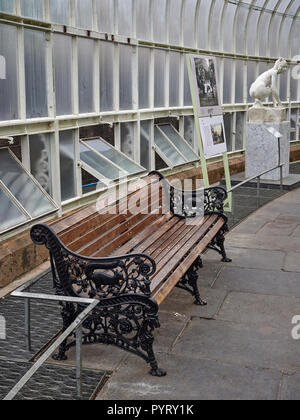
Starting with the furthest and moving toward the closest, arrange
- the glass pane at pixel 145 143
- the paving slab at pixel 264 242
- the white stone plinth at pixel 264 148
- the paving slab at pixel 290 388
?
the white stone plinth at pixel 264 148, the glass pane at pixel 145 143, the paving slab at pixel 264 242, the paving slab at pixel 290 388

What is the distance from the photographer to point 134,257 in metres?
4.30

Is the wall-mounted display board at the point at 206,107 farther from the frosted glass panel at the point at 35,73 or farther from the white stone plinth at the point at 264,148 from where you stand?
the white stone plinth at the point at 264,148

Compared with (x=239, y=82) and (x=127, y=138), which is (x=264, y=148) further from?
(x=127, y=138)

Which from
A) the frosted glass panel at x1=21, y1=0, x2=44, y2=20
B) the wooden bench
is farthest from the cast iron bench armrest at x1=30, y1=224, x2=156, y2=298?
the frosted glass panel at x1=21, y1=0, x2=44, y2=20

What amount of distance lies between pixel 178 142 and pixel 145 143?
1459mm

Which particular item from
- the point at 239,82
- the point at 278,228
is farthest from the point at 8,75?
the point at 239,82

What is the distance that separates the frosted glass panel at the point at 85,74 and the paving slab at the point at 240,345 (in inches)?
182

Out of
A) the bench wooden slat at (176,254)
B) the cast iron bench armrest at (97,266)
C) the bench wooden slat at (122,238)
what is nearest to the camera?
the cast iron bench armrest at (97,266)

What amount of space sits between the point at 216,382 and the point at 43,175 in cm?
442

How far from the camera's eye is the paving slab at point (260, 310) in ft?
17.2

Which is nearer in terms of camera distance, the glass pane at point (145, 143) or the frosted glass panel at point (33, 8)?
the frosted glass panel at point (33, 8)

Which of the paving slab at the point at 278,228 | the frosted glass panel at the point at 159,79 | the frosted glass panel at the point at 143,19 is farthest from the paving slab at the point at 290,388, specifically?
the frosted glass panel at the point at 159,79

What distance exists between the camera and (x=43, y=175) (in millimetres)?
7723

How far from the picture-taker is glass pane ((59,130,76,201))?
323 inches
